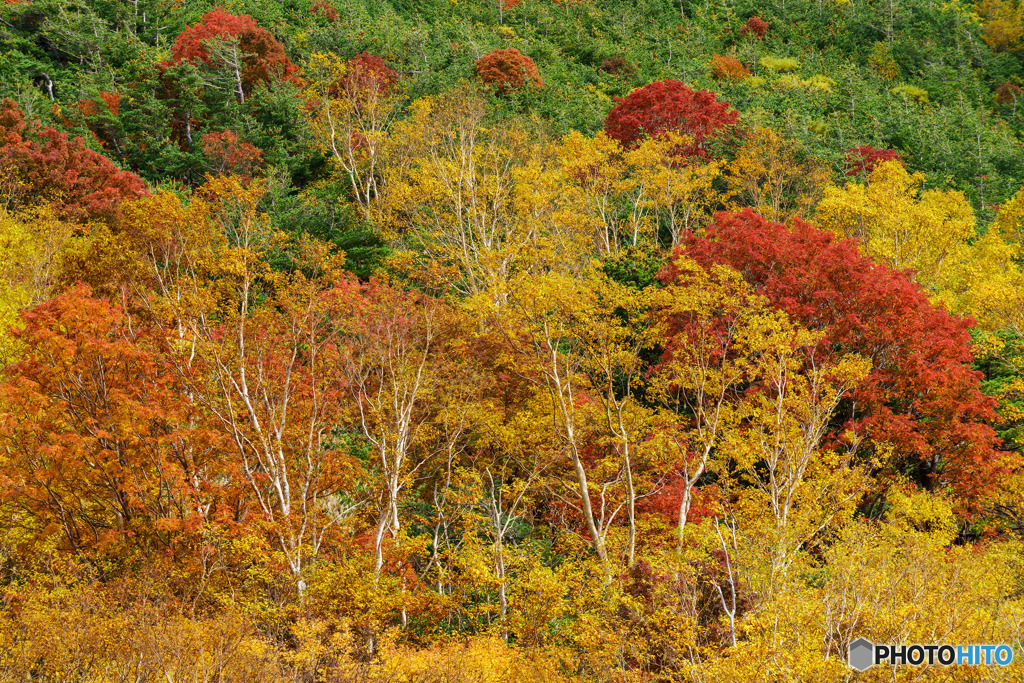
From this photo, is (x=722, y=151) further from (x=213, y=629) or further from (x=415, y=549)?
(x=213, y=629)

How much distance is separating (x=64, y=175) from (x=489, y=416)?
2231 centimetres

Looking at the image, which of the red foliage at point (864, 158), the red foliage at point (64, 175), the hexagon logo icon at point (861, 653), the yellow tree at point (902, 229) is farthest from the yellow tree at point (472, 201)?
the red foliage at point (864, 158)

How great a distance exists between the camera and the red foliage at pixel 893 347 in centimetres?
2125

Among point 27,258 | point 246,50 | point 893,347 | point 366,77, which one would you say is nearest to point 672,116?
point 366,77

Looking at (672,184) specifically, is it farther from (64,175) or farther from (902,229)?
(64,175)

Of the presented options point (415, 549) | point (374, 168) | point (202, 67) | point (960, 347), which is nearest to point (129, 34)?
point (202, 67)

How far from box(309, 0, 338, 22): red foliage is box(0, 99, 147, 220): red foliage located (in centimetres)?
3223

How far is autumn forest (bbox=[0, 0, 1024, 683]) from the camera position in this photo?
1628cm

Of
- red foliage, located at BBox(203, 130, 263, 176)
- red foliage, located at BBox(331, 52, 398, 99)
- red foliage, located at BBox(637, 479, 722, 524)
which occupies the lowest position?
red foliage, located at BBox(637, 479, 722, 524)

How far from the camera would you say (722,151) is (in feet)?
132

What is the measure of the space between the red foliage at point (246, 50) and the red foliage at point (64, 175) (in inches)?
585

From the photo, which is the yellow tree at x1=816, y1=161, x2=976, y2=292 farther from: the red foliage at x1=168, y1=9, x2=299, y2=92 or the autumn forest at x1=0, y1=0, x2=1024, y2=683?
the red foliage at x1=168, y1=9, x2=299, y2=92

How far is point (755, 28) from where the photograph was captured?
241 feet

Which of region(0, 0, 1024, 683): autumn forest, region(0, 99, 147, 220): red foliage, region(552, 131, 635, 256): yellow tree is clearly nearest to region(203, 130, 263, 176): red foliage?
region(0, 0, 1024, 683): autumn forest
